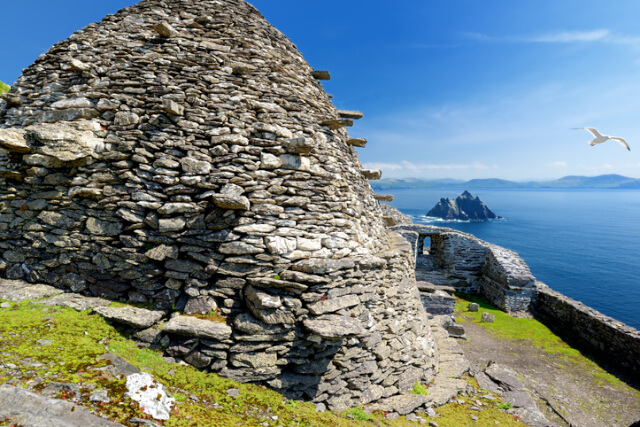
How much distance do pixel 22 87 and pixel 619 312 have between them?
51304 millimetres

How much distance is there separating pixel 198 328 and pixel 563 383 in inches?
666

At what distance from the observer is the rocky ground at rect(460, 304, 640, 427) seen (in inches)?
444

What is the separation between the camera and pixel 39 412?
350 centimetres

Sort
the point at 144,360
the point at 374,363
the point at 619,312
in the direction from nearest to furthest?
1. the point at 144,360
2. the point at 374,363
3. the point at 619,312

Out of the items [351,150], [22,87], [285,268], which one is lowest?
[285,268]

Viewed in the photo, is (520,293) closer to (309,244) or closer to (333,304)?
(333,304)

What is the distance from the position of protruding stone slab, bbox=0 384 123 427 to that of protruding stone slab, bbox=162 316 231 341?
2.73 meters

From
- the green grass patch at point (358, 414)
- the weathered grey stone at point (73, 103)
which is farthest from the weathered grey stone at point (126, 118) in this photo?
the green grass patch at point (358, 414)

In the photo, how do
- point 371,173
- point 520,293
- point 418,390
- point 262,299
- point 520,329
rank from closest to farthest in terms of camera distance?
1. point 262,299
2. point 418,390
3. point 371,173
4. point 520,329
5. point 520,293

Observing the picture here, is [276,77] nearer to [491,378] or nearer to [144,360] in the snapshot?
[144,360]

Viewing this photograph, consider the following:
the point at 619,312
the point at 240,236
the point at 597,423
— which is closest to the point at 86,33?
the point at 240,236

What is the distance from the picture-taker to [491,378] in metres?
11.9

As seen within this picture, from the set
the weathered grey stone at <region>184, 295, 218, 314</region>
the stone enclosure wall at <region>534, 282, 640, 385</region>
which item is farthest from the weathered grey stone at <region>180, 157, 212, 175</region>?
the stone enclosure wall at <region>534, 282, 640, 385</region>

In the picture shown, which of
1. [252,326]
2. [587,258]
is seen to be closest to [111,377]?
[252,326]
